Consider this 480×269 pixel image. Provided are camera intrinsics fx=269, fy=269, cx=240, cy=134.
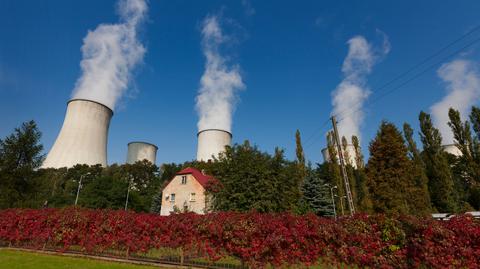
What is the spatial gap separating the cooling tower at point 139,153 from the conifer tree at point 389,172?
4645 centimetres

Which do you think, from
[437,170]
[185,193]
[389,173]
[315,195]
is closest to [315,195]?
[315,195]

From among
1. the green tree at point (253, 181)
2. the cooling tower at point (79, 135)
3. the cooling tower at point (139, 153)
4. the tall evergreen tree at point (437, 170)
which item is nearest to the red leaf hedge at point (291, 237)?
the green tree at point (253, 181)

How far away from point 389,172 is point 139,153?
49.3 meters

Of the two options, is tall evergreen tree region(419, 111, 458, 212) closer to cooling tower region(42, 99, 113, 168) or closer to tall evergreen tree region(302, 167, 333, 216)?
tall evergreen tree region(302, 167, 333, 216)

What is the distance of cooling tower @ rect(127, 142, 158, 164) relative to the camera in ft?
190

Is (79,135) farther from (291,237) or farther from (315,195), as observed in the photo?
(291,237)

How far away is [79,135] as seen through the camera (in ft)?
125

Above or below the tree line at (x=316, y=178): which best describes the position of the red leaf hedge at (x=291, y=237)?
below

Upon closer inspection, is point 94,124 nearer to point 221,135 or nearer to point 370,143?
point 221,135

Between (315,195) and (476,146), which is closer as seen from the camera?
(476,146)

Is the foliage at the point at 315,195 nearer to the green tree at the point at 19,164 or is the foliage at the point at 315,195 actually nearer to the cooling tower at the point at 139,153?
the green tree at the point at 19,164

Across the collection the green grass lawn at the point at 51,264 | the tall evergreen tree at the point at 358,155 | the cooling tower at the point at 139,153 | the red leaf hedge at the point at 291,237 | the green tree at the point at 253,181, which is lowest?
the green grass lawn at the point at 51,264

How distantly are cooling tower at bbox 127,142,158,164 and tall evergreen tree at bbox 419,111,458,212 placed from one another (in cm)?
4926

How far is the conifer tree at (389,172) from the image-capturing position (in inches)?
907
